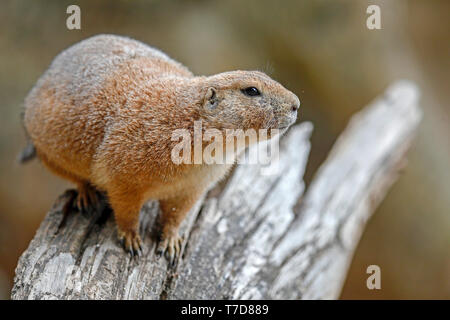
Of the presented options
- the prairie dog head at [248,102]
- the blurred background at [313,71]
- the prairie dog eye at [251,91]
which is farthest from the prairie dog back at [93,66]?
the blurred background at [313,71]

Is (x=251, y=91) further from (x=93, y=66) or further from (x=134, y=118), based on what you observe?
(x=93, y=66)

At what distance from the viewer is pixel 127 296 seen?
2.84 m

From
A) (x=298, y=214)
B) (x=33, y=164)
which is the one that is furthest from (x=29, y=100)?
(x=33, y=164)

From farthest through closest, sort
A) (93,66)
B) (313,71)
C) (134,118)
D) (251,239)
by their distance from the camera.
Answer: (313,71) < (251,239) < (93,66) < (134,118)

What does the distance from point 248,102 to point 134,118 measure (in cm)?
74

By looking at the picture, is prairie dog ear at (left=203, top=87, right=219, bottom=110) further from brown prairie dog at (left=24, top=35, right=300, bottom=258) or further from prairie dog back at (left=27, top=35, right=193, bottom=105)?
prairie dog back at (left=27, top=35, right=193, bottom=105)

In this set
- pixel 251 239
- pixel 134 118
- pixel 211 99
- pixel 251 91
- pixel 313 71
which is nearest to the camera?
pixel 251 91

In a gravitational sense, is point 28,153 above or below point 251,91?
below

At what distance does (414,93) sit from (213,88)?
3982 mm

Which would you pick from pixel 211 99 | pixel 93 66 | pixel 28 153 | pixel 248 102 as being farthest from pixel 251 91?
pixel 28 153

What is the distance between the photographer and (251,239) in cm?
362

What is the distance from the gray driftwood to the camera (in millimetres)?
2857

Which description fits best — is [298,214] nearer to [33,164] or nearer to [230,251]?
[230,251]
